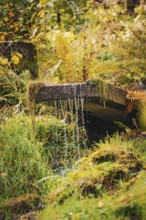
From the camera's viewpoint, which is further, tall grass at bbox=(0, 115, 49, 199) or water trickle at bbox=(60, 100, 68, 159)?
water trickle at bbox=(60, 100, 68, 159)

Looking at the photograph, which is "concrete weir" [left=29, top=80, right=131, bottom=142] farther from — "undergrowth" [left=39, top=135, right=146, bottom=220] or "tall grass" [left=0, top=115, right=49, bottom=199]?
"undergrowth" [left=39, top=135, right=146, bottom=220]

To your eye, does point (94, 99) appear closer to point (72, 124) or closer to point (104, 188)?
point (72, 124)

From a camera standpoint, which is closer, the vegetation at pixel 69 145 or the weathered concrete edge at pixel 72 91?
the vegetation at pixel 69 145

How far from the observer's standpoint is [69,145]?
271 inches

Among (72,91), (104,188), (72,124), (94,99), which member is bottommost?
(104,188)

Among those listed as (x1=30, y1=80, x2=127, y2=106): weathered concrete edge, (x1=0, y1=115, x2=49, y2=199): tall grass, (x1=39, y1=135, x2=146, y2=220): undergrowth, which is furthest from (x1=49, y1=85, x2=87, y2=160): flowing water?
(x1=39, y1=135, x2=146, y2=220): undergrowth

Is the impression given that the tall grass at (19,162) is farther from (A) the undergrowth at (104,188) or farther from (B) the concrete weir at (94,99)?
(B) the concrete weir at (94,99)

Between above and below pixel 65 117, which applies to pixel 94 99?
above

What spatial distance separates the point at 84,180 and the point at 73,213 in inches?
27.6

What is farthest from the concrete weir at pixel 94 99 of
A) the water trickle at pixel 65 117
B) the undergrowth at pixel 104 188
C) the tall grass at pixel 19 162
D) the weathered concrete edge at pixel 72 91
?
the undergrowth at pixel 104 188

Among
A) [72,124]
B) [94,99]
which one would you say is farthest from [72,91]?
[72,124]

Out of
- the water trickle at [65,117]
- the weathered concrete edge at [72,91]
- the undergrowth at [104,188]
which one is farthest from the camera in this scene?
the water trickle at [65,117]

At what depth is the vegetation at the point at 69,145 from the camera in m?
4.73

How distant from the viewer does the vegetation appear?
4.73 meters
